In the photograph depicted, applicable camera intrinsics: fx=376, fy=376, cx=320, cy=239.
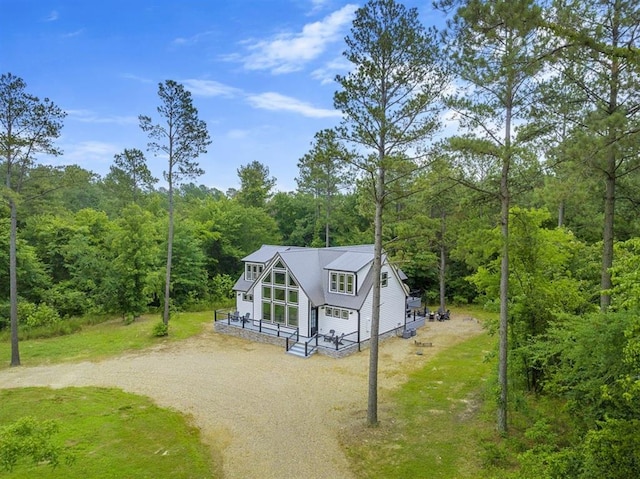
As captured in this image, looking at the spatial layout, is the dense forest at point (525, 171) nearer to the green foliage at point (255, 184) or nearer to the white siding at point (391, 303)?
the white siding at point (391, 303)

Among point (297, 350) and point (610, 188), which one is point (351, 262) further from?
point (610, 188)

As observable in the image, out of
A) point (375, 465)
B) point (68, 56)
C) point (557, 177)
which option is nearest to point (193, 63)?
point (68, 56)

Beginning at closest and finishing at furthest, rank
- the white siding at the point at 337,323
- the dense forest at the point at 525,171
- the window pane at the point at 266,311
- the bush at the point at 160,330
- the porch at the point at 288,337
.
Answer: the dense forest at the point at 525,171 < the porch at the point at 288,337 < the white siding at the point at 337,323 < the bush at the point at 160,330 < the window pane at the point at 266,311

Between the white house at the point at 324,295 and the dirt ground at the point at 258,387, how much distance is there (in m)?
1.74

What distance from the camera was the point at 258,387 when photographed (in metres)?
14.0

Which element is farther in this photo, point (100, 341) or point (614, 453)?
point (100, 341)

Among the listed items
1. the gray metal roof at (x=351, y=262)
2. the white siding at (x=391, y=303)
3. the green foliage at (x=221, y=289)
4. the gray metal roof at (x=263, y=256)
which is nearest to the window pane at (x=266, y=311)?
the gray metal roof at (x=263, y=256)

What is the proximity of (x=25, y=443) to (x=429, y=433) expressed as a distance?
30.1 feet

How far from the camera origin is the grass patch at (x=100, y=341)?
17.8m

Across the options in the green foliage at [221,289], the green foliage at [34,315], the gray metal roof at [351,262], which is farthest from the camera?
the green foliage at [221,289]

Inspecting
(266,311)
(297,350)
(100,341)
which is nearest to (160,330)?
(100,341)

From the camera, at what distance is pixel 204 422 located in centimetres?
1128

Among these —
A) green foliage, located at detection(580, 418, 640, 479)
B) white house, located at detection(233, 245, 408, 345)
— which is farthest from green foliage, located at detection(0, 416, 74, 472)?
white house, located at detection(233, 245, 408, 345)

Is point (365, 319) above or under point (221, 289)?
under
